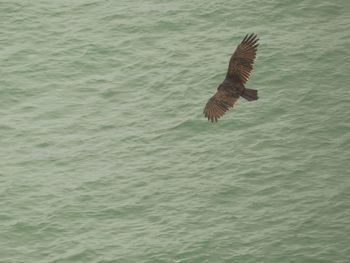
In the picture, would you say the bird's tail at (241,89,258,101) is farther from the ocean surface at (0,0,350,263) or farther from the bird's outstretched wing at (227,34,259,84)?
the ocean surface at (0,0,350,263)

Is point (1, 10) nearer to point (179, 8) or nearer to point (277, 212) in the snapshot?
point (179, 8)

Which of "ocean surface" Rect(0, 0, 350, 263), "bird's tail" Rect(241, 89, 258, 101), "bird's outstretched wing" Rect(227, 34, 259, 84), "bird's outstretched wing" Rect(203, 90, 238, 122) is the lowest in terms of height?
"ocean surface" Rect(0, 0, 350, 263)

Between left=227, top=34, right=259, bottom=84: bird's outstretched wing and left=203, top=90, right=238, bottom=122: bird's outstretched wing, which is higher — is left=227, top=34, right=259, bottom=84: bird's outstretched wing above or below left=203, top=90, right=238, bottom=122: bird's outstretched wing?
above

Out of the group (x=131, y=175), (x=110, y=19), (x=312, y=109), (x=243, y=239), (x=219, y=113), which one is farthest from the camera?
(x=110, y=19)

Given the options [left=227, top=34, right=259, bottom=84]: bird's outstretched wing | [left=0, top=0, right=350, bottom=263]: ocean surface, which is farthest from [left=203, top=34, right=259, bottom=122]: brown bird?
[left=0, top=0, right=350, bottom=263]: ocean surface

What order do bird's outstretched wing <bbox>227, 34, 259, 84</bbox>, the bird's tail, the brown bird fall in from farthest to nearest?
bird's outstretched wing <bbox>227, 34, 259, 84</bbox>
the brown bird
the bird's tail

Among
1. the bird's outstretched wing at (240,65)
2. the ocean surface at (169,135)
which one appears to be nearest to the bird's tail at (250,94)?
the bird's outstretched wing at (240,65)

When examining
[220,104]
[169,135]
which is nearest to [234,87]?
[220,104]

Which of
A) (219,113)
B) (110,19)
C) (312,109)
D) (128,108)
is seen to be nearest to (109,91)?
(128,108)
